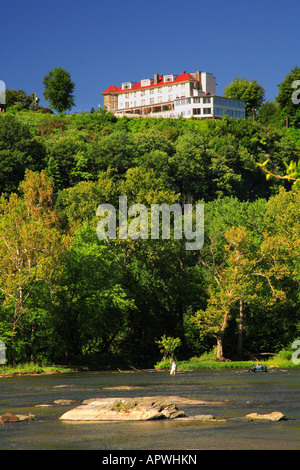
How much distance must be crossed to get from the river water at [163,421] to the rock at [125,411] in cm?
84

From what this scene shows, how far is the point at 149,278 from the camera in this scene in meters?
85.0

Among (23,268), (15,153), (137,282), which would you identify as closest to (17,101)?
(15,153)

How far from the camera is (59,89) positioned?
186 meters

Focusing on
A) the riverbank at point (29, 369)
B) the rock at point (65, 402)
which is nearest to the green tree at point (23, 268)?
the riverbank at point (29, 369)

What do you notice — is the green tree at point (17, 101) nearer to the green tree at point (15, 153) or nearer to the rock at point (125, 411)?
the green tree at point (15, 153)

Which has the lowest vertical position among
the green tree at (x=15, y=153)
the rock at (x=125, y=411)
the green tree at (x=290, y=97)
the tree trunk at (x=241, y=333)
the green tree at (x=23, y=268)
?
the tree trunk at (x=241, y=333)

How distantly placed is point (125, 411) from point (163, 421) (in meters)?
2.24

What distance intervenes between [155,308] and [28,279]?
21.3 meters

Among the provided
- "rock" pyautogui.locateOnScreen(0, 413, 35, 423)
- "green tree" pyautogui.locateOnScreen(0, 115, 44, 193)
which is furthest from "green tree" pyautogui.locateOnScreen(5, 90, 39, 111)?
"rock" pyautogui.locateOnScreen(0, 413, 35, 423)

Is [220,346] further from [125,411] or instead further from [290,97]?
[290,97]

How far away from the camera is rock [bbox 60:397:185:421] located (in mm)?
33438

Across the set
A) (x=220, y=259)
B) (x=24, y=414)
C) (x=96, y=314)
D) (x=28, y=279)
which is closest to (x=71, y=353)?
(x=96, y=314)

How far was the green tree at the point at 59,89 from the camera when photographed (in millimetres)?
184875
